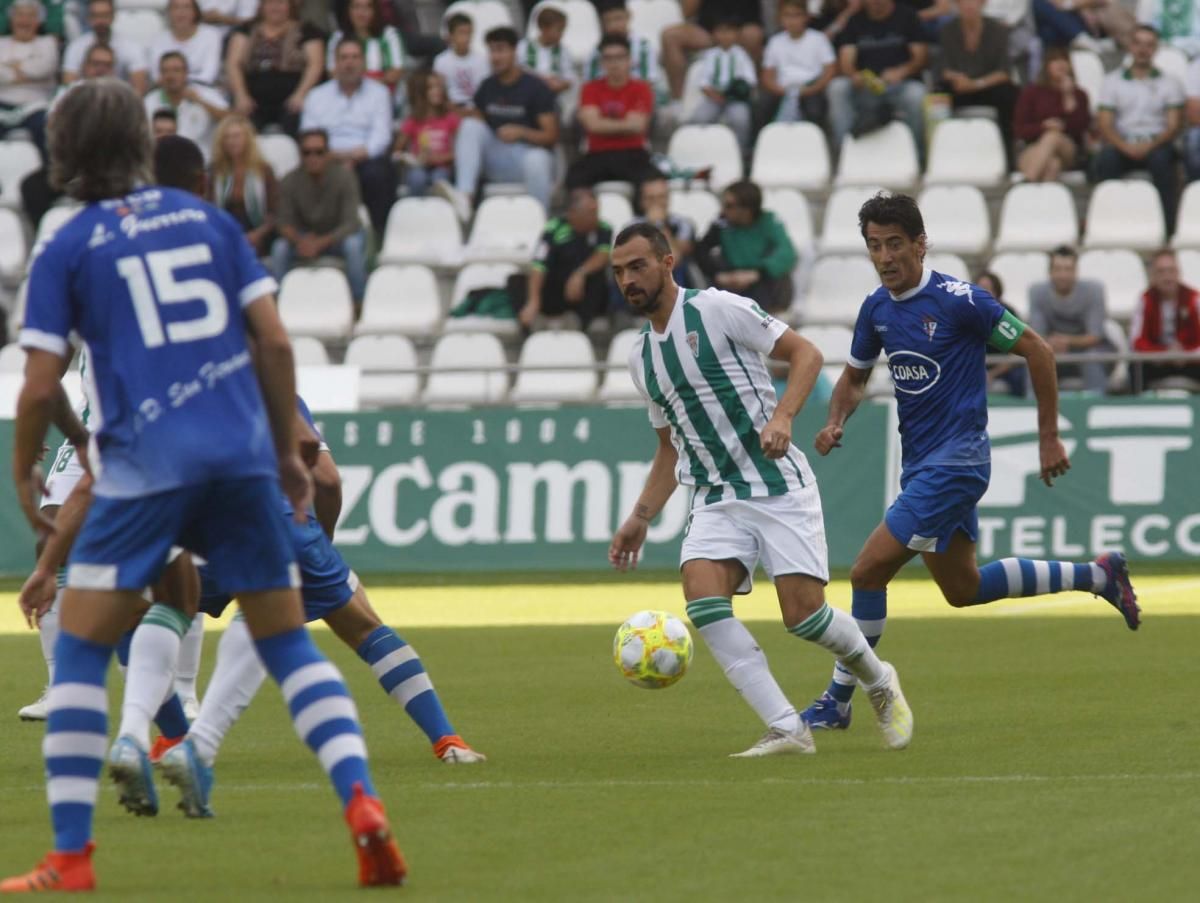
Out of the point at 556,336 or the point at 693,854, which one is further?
the point at 556,336

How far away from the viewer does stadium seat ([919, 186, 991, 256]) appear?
2052 centimetres

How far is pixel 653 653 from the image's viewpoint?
8.88m

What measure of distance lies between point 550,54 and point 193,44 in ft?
11.9

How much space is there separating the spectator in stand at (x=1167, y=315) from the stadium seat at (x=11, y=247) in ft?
35.5

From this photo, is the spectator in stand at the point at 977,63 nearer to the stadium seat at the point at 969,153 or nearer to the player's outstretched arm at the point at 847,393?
the stadium seat at the point at 969,153

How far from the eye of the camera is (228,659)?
7.44m

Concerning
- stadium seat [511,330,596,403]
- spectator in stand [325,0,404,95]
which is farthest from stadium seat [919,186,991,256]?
spectator in stand [325,0,404,95]

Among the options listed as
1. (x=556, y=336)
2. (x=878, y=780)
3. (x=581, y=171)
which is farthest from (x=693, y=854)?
(x=581, y=171)

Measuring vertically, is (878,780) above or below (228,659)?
below

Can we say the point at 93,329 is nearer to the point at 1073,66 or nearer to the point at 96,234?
the point at 96,234

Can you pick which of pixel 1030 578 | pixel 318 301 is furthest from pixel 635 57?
pixel 1030 578

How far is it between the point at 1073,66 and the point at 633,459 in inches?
274

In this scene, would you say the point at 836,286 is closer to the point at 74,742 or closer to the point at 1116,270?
the point at 1116,270

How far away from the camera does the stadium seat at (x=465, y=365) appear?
19.5 m
